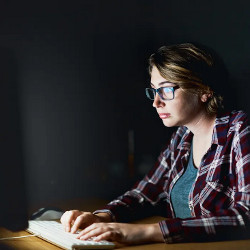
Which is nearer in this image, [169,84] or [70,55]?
[169,84]

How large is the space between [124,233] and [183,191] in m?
0.44

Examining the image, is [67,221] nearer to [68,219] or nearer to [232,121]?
[68,219]

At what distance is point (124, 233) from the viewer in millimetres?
1177

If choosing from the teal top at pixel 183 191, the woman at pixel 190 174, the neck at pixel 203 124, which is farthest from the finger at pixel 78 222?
the neck at pixel 203 124

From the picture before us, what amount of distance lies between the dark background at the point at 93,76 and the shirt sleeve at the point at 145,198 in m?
0.53

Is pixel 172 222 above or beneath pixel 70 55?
beneath

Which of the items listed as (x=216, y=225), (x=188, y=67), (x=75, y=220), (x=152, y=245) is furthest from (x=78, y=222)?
(x=188, y=67)

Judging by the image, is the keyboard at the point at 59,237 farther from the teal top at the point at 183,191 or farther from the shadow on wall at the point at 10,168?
the teal top at the point at 183,191

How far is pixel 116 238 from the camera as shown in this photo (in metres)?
1.18

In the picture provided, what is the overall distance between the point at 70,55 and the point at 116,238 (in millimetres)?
1233

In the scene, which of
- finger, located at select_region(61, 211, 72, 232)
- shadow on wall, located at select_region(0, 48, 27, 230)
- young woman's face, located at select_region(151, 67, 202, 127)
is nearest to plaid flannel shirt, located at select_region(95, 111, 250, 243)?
young woman's face, located at select_region(151, 67, 202, 127)

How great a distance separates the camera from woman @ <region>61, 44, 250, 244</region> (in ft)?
3.99

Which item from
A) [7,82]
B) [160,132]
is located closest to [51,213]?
[7,82]

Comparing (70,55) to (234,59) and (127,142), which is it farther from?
(234,59)
